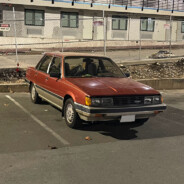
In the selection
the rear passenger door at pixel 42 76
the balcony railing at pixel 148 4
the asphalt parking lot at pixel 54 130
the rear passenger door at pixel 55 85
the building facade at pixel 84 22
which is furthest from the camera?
the balcony railing at pixel 148 4

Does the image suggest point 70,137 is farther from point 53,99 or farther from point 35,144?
point 53,99

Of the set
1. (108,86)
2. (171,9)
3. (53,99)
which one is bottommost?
(53,99)

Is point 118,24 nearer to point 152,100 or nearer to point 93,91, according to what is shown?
point 152,100

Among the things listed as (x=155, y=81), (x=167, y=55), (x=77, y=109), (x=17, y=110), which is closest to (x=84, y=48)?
(x=167, y=55)

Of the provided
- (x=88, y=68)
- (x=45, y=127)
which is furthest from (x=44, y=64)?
(x=45, y=127)

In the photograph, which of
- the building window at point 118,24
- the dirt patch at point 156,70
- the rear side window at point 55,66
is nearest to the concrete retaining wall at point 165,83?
the dirt patch at point 156,70

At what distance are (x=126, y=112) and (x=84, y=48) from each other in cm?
2245

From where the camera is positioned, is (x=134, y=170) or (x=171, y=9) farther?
(x=171, y=9)

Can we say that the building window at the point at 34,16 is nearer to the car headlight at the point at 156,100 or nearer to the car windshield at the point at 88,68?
the car windshield at the point at 88,68

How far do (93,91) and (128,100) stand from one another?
0.71 m

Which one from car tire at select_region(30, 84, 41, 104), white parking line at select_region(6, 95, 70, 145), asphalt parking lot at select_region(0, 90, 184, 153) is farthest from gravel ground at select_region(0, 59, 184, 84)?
white parking line at select_region(6, 95, 70, 145)

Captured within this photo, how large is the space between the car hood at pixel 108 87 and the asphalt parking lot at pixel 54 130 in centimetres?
91

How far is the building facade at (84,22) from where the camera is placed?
27.3m

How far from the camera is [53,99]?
639 cm
